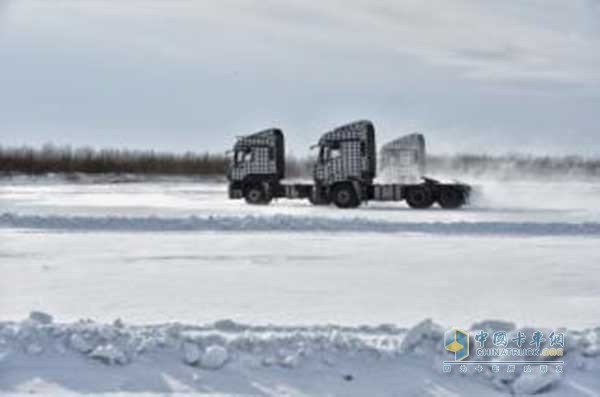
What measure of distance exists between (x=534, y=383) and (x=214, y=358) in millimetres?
2536

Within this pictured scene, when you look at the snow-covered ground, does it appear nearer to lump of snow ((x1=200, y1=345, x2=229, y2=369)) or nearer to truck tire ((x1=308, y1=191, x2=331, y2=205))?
lump of snow ((x1=200, y1=345, x2=229, y2=369))

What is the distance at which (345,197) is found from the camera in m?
28.2

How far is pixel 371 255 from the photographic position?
14398 millimetres

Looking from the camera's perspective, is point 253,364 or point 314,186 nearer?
point 253,364

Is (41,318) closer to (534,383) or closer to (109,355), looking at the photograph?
(109,355)

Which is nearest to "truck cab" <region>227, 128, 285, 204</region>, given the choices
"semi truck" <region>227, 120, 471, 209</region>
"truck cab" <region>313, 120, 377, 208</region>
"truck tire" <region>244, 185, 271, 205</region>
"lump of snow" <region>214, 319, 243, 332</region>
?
Answer: "truck tire" <region>244, 185, 271, 205</region>

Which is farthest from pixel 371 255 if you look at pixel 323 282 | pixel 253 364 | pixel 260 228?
pixel 253 364

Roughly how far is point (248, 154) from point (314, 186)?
9.69 feet

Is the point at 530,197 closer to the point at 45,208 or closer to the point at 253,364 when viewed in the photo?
the point at 45,208

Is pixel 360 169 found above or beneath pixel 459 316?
above

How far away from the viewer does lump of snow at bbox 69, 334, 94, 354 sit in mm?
6957

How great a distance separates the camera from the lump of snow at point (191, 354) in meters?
6.77

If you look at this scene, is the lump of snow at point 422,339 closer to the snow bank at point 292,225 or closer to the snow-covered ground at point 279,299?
the snow-covered ground at point 279,299

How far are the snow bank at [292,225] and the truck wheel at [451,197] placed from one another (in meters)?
8.19
